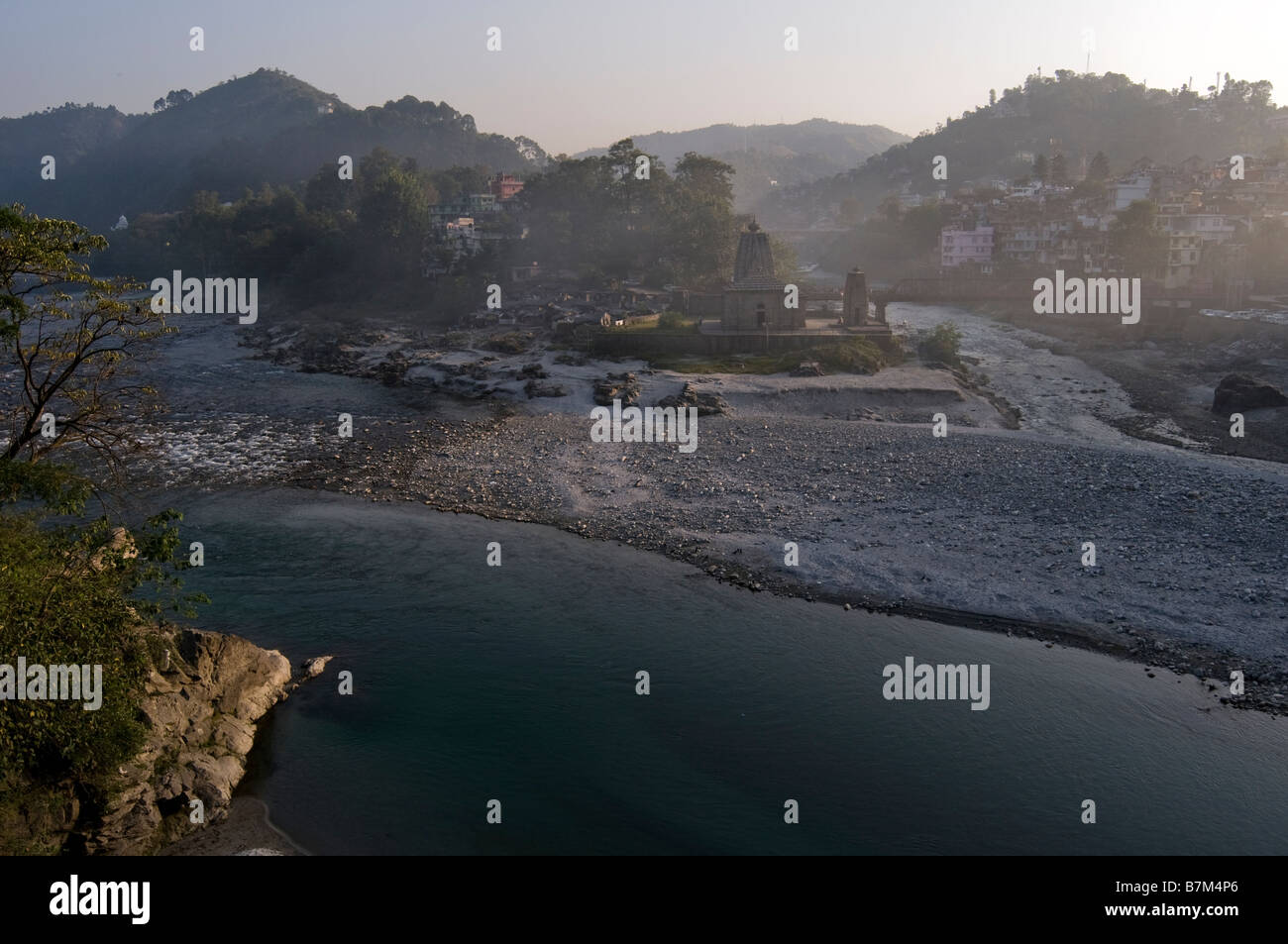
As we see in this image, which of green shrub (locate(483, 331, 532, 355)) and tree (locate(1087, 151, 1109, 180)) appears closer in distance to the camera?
green shrub (locate(483, 331, 532, 355))

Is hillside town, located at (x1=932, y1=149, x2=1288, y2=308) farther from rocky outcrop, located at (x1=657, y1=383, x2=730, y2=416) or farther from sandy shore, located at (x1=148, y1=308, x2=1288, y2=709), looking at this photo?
rocky outcrop, located at (x1=657, y1=383, x2=730, y2=416)

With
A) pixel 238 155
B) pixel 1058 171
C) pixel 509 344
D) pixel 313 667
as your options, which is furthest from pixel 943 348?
pixel 238 155

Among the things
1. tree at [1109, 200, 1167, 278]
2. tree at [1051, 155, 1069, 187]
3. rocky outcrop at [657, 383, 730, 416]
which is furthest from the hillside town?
rocky outcrop at [657, 383, 730, 416]

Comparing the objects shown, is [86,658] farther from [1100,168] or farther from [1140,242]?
[1100,168]

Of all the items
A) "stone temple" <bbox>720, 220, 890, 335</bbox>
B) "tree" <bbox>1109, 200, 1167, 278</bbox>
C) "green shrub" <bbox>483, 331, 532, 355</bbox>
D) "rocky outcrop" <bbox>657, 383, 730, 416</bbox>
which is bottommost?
"rocky outcrop" <bbox>657, 383, 730, 416</bbox>

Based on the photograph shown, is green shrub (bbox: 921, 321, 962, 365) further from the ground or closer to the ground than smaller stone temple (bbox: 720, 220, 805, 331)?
closer to the ground

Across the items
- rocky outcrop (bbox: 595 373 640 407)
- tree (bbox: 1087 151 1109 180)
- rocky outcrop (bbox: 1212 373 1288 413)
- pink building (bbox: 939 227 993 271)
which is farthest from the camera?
tree (bbox: 1087 151 1109 180)
